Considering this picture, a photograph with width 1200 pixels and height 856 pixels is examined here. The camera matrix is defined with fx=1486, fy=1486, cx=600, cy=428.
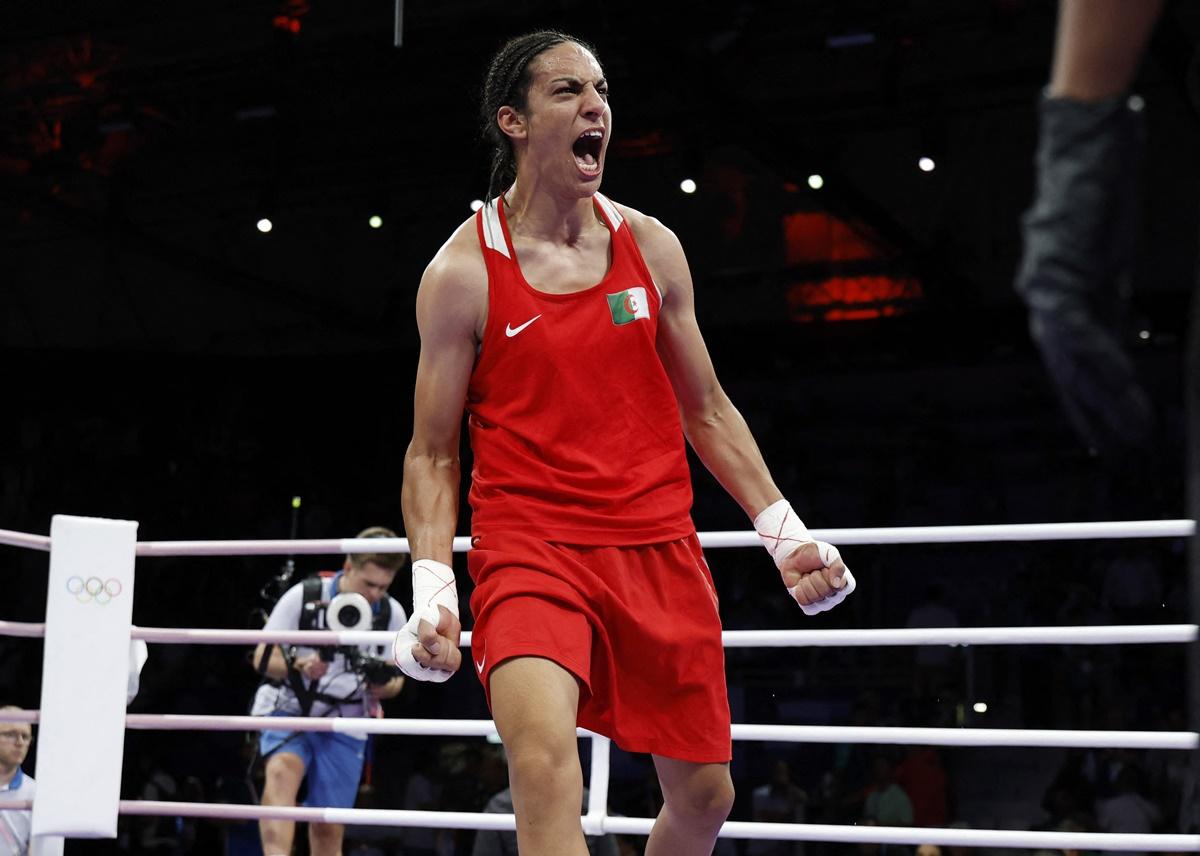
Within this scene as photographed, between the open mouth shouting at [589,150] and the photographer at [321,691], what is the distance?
2.72 m

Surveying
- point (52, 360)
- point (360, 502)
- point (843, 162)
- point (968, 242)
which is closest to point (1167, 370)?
point (968, 242)

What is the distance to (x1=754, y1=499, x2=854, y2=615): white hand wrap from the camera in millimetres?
2432

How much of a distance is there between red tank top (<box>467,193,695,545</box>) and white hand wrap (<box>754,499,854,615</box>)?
0.47ft

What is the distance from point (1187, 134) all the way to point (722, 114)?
3297 mm

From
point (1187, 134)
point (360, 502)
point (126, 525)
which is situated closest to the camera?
point (126, 525)

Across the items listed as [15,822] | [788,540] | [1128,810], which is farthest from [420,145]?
[788,540]

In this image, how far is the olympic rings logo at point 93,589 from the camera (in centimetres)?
344

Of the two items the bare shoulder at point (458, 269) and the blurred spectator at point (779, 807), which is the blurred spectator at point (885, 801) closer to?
the blurred spectator at point (779, 807)

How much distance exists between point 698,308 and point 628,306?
1003 cm

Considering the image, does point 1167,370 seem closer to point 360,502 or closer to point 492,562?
point 360,502

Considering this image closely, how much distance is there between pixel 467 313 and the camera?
94.0 inches

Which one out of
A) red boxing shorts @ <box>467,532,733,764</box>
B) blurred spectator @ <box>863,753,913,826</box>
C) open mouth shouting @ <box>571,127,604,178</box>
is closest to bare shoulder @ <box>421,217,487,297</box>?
open mouth shouting @ <box>571,127,604,178</box>

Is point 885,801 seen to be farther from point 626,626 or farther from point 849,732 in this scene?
point 626,626

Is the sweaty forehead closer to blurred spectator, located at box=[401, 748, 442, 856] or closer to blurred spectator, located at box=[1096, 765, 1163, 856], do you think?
blurred spectator, located at box=[1096, 765, 1163, 856]
